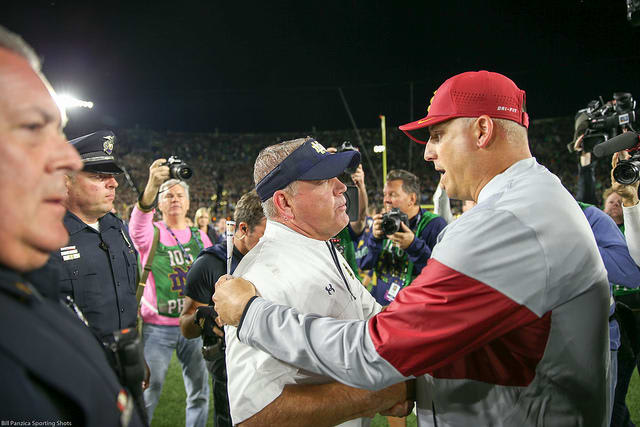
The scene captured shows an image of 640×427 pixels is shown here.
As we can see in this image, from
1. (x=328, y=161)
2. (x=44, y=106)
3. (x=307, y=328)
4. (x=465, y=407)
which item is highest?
(x=44, y=106)

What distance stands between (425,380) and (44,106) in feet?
4.88

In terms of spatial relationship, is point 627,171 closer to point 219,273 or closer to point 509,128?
point 509,128

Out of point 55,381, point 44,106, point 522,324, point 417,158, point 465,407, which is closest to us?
point 55,381

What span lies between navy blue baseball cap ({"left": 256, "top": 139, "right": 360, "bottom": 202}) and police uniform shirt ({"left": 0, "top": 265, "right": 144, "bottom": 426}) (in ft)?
3.95

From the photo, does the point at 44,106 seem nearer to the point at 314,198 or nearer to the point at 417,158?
the point at 314,198

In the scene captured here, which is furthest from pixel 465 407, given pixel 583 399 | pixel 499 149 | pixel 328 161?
pixel 328 161

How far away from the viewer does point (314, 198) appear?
6.24 ft

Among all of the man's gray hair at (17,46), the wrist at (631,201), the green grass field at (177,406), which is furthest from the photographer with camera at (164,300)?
the wrist at (631,201)

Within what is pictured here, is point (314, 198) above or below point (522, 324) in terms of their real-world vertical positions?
above

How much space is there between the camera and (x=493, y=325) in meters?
1.24

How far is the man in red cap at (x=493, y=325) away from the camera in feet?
4.03

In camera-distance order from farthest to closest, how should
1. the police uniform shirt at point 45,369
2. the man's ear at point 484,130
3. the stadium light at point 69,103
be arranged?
the man's ear at point 484,130
the stadium light at point 69,103
the police uniform shirt at point 45,369

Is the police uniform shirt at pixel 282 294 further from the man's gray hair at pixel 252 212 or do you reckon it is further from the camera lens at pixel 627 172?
the camera lens at pixel 627 172

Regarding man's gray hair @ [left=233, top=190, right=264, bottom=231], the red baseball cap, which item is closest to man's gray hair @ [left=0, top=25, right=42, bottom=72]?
the red baseball cap
